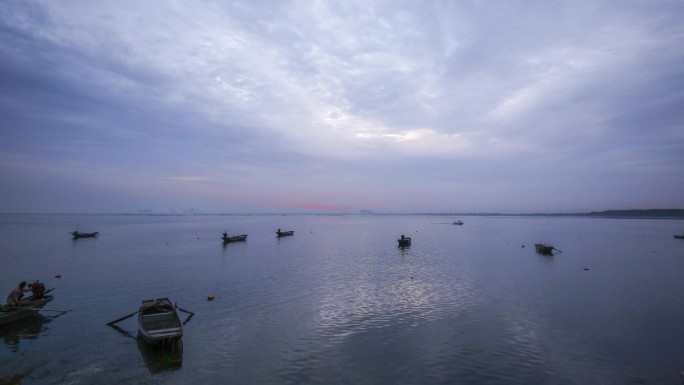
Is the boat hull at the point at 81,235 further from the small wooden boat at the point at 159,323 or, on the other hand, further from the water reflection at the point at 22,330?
the small wooden boat at the point at 159,323

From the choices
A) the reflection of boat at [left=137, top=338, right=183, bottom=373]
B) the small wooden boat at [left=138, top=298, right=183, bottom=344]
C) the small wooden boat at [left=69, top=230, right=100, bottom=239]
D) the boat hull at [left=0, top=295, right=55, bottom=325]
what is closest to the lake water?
the reflection of boat at [left=137, top=338, right=183, bottom=373]

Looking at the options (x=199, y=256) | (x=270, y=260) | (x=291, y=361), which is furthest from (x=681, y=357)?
(x=199, y=256)

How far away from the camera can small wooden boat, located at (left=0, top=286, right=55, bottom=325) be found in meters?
23.4

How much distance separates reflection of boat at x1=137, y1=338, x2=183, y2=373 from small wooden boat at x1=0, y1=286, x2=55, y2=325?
10758mm

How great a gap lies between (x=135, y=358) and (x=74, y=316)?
11832 mm

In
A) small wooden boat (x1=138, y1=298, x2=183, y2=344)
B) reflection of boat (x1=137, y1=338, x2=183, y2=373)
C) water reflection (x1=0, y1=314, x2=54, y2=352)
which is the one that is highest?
small wooden boat (x1=138, y1=298, x2=183, y2=344)

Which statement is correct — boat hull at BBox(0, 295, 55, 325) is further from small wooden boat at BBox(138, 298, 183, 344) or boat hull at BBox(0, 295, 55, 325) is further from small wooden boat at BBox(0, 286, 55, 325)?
small wooden boat at BBox(138, 298, 183, 344)

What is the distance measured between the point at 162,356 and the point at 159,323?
10.1ft

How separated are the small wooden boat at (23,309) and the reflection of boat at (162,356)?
1076 centimetres

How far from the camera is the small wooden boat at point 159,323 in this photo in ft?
62.1

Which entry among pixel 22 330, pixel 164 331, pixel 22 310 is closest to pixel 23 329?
pixel 22 330

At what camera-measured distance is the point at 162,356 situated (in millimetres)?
18906

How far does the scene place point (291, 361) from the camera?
1838cm

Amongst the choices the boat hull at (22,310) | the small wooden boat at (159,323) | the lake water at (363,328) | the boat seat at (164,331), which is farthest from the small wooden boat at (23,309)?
the boat seat at (164,331)
